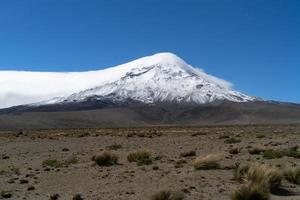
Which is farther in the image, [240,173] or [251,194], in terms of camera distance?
[240,173]

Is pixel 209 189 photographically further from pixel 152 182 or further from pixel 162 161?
pixel 162 161

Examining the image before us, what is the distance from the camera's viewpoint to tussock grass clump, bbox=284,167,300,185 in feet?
54.3

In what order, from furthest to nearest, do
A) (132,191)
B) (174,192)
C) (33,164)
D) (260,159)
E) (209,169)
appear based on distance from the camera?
(33,164) < (260,159) < (209,169) < (132,191) < (174,192)

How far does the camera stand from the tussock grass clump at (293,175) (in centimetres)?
1655

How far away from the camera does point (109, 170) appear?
20.2 metres

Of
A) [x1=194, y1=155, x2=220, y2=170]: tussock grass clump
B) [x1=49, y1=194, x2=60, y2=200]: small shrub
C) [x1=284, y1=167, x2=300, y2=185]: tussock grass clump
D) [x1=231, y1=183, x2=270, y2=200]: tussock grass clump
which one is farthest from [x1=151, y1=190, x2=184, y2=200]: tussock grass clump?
[x1=194, y1=155, x2=220, y2=170]: tussock grass clump

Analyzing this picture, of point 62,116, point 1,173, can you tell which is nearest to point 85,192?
point 1,173

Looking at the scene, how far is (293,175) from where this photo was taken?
54.9 ft

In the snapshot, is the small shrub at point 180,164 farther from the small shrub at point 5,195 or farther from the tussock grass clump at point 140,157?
the small shrub at point 5,195

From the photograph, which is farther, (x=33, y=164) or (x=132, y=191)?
(x=33, y=164)

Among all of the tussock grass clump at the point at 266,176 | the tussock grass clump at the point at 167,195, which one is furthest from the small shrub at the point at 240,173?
the tussock grass clump at the point at 167,195

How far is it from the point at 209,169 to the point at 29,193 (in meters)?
6.66

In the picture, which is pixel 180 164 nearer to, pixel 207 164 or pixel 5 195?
pixel 207 164

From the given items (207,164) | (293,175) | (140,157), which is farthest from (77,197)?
(140,157)
